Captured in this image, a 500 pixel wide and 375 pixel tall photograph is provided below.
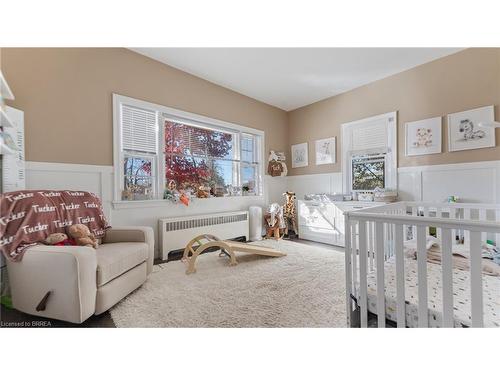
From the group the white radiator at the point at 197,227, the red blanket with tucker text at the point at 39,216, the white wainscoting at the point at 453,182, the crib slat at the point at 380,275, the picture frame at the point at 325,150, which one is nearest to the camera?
the crib slat at the point at 380,275

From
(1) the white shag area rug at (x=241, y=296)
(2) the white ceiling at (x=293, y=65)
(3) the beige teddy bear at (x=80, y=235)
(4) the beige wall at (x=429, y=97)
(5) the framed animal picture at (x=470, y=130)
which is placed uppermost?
(2) the white ceiling at (x=293, y=65)

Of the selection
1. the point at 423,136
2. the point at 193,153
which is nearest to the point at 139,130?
the point at 193,153

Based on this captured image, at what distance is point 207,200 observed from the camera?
3217 millimetres

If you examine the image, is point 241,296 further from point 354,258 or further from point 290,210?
point 290,210

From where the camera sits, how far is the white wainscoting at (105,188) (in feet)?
6.46

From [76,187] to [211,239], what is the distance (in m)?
1.49

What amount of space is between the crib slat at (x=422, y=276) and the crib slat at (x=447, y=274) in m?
0.06

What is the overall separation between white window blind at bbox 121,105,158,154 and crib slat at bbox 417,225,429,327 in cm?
279

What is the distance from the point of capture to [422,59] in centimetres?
266

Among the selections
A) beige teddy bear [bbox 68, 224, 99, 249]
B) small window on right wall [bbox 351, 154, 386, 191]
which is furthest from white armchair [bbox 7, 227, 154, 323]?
small window on right wall [bbox 351, 154, 386, 191]

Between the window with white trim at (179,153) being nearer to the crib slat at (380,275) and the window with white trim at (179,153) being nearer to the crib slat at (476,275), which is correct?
the crib slat at (380,275)

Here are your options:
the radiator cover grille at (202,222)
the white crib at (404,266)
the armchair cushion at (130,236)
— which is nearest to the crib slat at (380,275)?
the white crib at (404,266)
